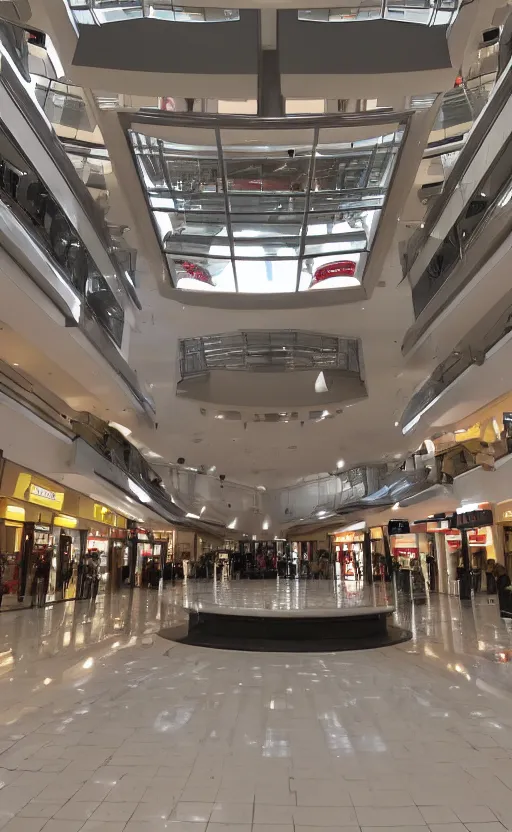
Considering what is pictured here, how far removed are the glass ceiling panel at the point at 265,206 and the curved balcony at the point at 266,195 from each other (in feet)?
0.06

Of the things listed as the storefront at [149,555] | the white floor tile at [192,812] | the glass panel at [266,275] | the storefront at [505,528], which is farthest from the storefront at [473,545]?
the white floor tile at [192,812]

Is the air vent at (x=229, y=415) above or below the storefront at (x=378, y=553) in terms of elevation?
above

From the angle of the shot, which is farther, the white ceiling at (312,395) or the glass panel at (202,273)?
the white ceiling at (312,395)

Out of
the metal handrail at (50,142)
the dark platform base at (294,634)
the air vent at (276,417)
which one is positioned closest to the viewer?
the metal handrail at (50,142)

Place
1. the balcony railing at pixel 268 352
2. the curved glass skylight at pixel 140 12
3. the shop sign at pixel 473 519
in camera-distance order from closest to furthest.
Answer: the curved glass skylight at pixel 140 12 < the balcony railing at pixel 268 352 < the shop sign at pixel 473 519

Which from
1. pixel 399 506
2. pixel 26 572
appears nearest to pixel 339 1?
pixel 26 572

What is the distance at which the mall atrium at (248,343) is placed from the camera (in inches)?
160

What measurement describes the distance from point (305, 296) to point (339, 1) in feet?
24.5

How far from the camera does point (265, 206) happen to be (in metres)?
10.5

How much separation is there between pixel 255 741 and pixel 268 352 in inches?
550

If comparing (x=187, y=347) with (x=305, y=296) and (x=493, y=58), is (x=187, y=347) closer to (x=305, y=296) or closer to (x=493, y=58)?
(x=305, y=296)

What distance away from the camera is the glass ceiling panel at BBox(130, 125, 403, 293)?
350 inches

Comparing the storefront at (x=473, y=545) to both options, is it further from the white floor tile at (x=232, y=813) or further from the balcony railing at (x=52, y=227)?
the white floor tile at (x=232, y=813)

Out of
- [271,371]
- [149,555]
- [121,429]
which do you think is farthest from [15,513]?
[149,555]
